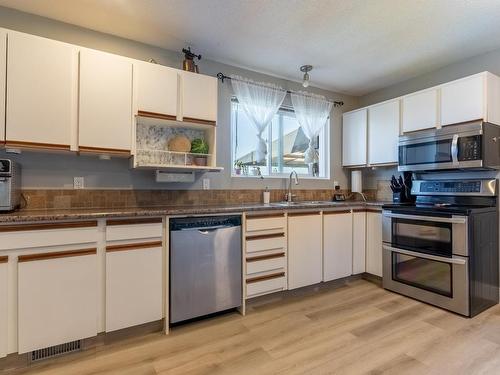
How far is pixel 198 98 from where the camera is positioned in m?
2.51

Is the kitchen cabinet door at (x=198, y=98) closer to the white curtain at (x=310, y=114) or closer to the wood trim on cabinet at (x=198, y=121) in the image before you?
the wood trim on cabinet at (x=198, y=121)

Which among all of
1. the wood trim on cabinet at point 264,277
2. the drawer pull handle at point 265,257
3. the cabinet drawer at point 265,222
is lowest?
the wood trim on cabinet at point 264,277

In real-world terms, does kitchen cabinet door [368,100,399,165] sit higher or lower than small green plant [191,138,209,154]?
higher

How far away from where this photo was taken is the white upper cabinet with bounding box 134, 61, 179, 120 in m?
2.28

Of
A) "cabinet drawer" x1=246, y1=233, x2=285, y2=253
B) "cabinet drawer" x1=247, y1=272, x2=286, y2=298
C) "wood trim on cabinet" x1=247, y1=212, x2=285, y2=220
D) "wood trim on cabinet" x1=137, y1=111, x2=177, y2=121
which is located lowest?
"cabinet drawer" x1=247, y1=272, x2=286, y2=298

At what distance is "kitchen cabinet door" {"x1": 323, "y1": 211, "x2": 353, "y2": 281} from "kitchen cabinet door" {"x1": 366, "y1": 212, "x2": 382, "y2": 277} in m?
0.26

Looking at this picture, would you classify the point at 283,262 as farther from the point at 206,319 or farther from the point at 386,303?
the point at 386,303

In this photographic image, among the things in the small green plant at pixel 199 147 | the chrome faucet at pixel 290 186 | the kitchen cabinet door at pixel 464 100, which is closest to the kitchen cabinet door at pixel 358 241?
the chrome faucet at pixel 290 186

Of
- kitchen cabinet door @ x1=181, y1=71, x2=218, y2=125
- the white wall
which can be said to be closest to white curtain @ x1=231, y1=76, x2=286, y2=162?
the white wall

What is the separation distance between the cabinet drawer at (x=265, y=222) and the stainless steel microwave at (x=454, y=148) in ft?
5.20

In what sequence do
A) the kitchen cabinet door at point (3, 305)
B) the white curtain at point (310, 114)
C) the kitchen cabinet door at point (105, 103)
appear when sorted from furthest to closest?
the white curtain at point (310, 114) → the kitchen cabinet door at point (105, 103) → the kitchen cabinet door at point (3, 305)

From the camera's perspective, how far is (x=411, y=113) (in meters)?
3.11

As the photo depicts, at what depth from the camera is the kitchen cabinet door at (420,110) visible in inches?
114

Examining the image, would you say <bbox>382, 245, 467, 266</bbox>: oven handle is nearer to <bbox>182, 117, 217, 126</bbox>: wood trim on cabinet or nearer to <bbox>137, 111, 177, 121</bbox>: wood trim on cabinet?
<bbox>182, 117, 217, 126</bbox>: wood trim on cabinet
